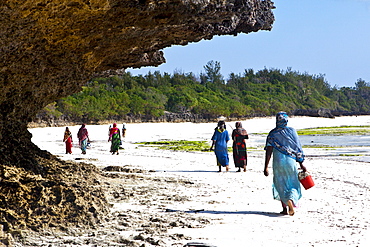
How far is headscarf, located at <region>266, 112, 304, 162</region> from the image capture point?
811 centimetres

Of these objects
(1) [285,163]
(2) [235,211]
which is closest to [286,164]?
(1) [285,163]

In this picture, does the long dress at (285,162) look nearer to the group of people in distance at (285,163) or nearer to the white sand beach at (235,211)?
the group of people in distance at (285,163)

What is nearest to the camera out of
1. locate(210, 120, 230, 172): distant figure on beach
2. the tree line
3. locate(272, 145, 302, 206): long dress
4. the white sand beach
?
the white sand beach

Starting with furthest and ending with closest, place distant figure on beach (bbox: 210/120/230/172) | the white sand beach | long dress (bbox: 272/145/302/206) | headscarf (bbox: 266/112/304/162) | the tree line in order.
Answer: the tree line, distant figure on beach (bbox: 210/120/230/172), headscarf (bbox: 266/112/304/162), long dress (bbox: 272/145/302/206), the white sand beach

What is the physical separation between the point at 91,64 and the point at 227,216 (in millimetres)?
4419

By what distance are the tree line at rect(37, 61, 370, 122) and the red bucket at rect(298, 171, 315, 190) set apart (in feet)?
→ 123

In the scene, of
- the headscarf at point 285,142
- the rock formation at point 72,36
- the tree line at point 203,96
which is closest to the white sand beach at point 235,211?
the headscarf at point 285,142

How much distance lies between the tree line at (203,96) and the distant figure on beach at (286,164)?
37.1 meters

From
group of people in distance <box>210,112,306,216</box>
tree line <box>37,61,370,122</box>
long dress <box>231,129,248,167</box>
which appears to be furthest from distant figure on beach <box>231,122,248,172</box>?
tree line <box>37,61,370,122</box>

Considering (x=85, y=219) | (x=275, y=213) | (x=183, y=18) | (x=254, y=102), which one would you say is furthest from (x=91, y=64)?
(x=254, y=102)

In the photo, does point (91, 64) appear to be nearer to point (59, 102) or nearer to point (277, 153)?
point (277, 153)

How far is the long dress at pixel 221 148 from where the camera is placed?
14945 millimetres

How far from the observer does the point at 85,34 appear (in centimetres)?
772

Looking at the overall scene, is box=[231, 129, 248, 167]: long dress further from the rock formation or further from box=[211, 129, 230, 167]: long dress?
the rock formation
